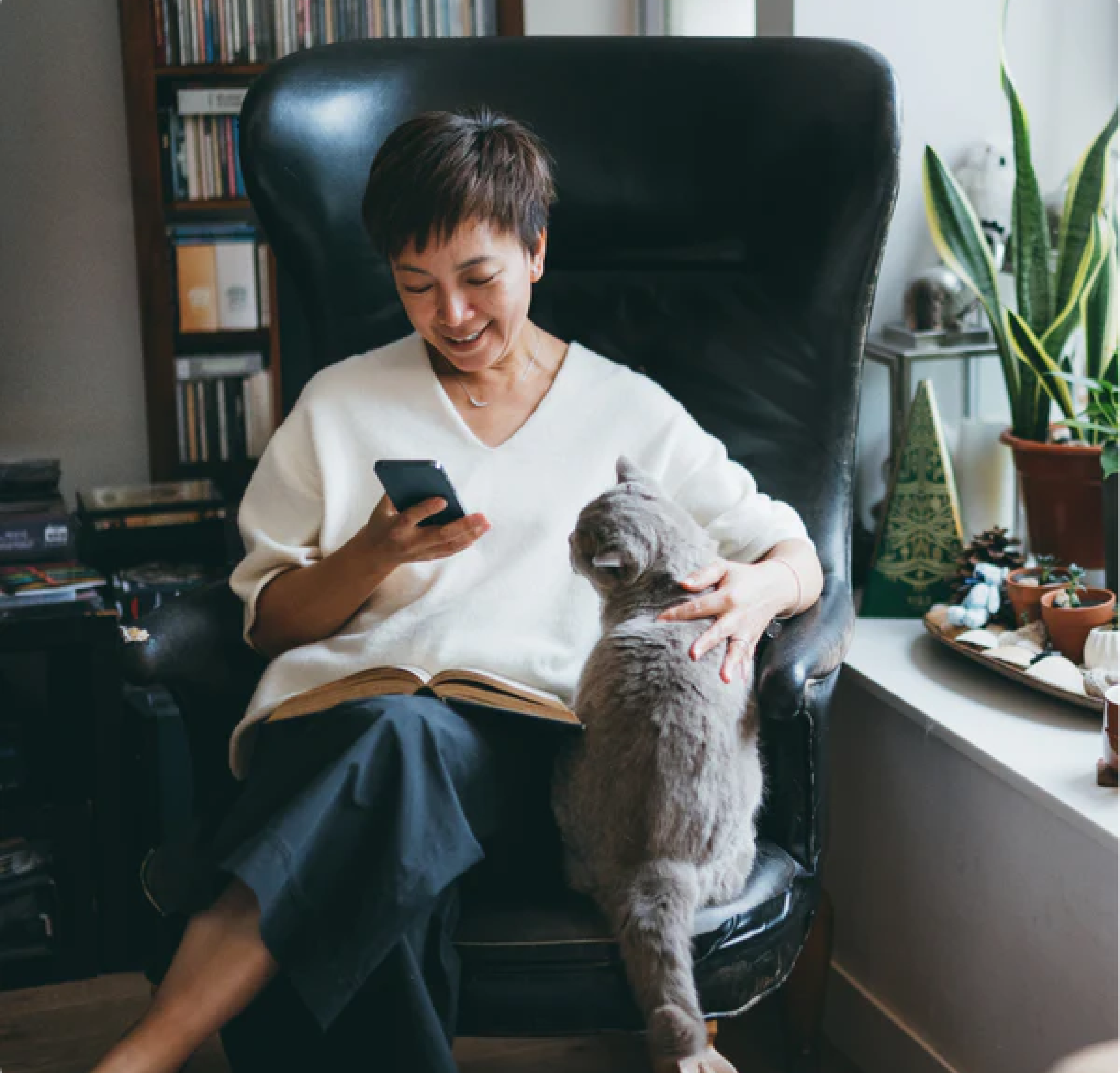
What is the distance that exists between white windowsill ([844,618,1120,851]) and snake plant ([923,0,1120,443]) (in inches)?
14.5

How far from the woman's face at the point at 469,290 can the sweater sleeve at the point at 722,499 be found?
0.80 ft

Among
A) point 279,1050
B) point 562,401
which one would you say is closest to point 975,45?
point 562,401

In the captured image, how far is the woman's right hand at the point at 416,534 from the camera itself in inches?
57.6

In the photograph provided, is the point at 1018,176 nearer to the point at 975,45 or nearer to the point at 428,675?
the point at 975,45

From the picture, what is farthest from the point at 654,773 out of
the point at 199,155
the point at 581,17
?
the point at 581,17

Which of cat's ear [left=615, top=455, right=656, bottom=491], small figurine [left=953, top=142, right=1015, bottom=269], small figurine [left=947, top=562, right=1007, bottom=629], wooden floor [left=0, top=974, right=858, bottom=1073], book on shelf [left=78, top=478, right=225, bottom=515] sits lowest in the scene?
wooden floor [left=0, top=974, right=858, bottom=1073]

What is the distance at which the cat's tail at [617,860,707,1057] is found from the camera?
1279 millimetres

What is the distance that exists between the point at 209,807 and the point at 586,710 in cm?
46

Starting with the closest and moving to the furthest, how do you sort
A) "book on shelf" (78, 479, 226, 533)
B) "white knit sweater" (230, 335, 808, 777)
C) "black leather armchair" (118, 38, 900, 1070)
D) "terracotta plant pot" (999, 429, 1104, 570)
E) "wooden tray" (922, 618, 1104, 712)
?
1. "white knit sweater" (230, 335, 808, 777)
2. "wooden tray" (922, 618, 1104, 712)
3. "black leather armchair" (118, 38, 900, 1070)
4. "terracotta plant pot" (999, 429, 1104, 570)
5. "book on shelf" (78, 479, 226, 533)

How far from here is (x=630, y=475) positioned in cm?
156

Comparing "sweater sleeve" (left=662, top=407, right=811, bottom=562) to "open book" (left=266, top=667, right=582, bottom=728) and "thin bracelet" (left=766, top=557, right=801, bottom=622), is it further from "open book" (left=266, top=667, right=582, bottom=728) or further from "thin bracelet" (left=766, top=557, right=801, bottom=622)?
"open book" (left=266, top=667, right=582, bottom=728)

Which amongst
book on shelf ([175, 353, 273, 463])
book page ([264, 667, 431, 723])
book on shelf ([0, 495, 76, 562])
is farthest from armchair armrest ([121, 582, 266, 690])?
book on shelf ([175, 353, 273, 463])

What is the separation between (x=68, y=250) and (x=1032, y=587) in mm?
1906

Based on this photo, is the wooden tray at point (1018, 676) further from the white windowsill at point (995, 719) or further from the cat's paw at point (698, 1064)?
the cat's paw at point (698, 1064)
